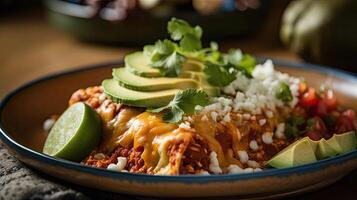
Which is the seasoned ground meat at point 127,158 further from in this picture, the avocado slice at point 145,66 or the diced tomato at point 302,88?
the diced tomato at point 302,88

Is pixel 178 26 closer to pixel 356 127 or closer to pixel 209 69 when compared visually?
pixel 209 69

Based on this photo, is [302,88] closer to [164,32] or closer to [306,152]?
[306,152]

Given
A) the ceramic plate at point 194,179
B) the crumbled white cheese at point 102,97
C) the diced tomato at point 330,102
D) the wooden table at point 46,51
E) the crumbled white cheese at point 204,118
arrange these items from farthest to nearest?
the wooden table at point 46,51 → the diced tomato at point 330,102 → the crumbled white cheese at point 102,97 → the crumbled white cheese at point 204,118 → the ceramic plate at point 194,179

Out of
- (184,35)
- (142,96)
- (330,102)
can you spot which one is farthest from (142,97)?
(330,102)

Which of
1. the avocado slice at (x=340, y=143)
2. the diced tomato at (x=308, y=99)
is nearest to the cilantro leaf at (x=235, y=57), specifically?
the diced tomato at (x=308, y=99)

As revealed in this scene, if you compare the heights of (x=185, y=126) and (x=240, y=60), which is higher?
(x=240, y=60)

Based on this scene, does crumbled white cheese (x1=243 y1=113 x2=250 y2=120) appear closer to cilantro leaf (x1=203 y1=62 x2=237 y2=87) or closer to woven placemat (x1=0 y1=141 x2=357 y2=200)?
cilantro leaf (x1=203 y1=62 x2=237 y2=87)

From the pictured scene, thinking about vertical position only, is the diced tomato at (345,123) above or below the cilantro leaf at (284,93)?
below
